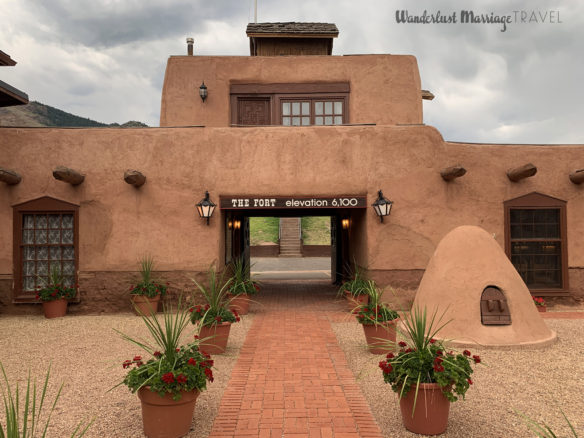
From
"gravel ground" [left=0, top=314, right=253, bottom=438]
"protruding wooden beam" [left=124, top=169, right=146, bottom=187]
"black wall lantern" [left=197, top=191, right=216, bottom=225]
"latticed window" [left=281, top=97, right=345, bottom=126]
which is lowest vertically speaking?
"gravel ground" [left=0, top=314, right=253, bottom=438]

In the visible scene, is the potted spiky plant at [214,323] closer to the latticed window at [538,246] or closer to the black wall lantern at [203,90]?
the latticed window at [538,246]

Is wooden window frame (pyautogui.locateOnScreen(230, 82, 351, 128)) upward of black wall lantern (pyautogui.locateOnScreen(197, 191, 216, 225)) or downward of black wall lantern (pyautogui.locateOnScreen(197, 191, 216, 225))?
upward

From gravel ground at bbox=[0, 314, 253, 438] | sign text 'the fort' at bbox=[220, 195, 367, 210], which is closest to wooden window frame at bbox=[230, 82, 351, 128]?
sign text 'the fort' at bbox=[220, 195, 367, 210]

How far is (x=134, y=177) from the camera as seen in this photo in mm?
9461

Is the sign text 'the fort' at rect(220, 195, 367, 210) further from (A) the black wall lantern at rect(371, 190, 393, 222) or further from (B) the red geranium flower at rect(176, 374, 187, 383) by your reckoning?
(B) the red geranium flower at rect(176, 374, 187, 383)

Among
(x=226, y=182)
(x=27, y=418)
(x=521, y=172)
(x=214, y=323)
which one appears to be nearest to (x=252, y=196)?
(x=226, y=182)

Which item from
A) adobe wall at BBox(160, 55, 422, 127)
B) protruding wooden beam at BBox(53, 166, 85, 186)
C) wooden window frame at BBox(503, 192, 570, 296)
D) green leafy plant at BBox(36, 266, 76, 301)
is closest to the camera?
protruding wooden beam at BBox(53, 166, 85, 186)

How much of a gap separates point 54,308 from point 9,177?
10.6ft

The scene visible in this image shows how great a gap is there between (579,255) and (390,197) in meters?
5.17

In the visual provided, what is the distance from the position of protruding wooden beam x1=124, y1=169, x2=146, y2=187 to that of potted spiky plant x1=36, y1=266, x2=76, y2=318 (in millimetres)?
2798

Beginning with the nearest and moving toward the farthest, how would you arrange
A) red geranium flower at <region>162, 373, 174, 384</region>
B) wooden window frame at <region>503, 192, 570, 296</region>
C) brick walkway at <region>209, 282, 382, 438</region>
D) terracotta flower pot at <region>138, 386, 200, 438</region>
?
red geranium flower at <region>162, 373, 174, 384</region> → terracotta flower pot at <region>138, 386, 200, 438</region> → brick walkway at <region>209, 282, 382, 438</region> → wooden window frame at <region>503, 192, 570, 296</region>

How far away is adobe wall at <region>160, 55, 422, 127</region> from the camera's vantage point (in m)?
13.0

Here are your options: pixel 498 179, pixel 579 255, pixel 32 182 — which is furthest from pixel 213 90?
pixel 579 255

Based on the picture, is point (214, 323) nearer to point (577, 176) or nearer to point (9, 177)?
point (9, 177)
